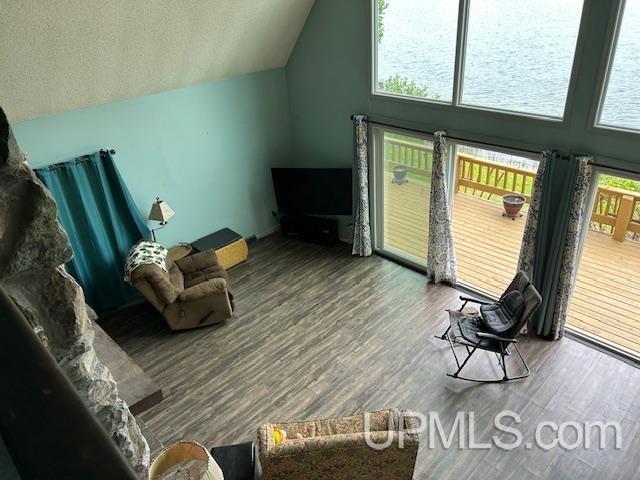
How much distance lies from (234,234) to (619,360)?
4758mm

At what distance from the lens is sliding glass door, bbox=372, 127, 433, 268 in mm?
5632

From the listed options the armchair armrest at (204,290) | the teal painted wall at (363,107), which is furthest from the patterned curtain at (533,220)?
the armchair armrest at (204,290)

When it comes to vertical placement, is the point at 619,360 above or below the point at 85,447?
below

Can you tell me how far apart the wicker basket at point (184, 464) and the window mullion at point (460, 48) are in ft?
14.4

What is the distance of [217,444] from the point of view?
153 inches

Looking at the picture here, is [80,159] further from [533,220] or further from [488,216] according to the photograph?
[488,216]

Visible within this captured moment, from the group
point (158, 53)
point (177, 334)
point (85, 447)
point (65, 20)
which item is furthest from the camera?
point (177, 334)

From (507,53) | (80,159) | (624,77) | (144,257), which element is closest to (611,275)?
(624,77)

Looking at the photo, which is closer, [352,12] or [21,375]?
[21,375]

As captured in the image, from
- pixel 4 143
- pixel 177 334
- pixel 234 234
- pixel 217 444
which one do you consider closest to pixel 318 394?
pixel 217 444

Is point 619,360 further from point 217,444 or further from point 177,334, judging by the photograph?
point 177,334

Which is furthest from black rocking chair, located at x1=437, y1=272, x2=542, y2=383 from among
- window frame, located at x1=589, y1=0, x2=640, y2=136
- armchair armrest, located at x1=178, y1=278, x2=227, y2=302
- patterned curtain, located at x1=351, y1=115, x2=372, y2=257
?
armchair armrest, located at x1=178, y1=278, x2=227, y2=302

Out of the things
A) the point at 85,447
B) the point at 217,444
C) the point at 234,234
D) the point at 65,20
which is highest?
the point at 65,20

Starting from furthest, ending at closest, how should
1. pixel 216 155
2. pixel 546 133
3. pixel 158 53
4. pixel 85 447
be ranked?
pixel 216 155 → pixel 158 53 → pixel 546 133 → pixel 85 447
